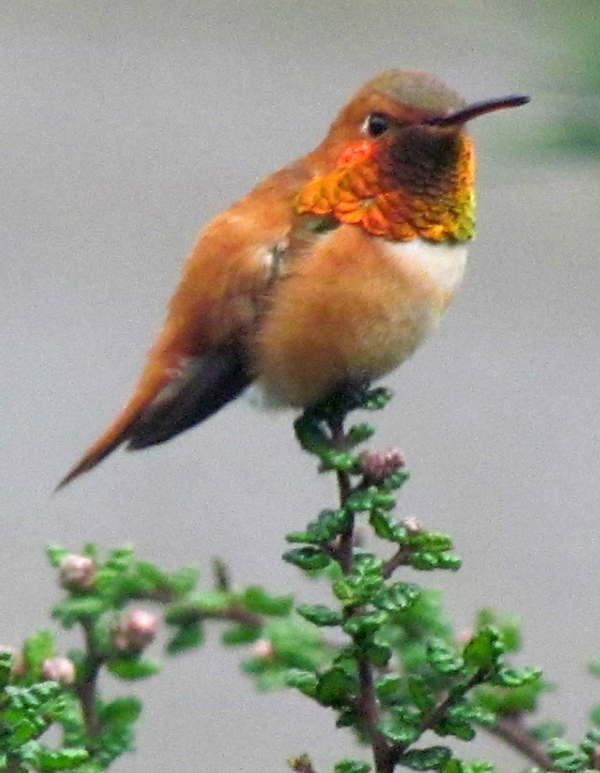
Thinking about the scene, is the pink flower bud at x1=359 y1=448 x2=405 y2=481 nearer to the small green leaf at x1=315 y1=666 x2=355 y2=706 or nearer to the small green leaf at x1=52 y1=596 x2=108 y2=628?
the small green leaf at x1=315 y1=666 x2=355 y2=706

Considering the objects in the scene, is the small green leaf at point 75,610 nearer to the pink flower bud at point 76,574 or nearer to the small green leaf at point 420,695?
the pink flower bud at point 76,574

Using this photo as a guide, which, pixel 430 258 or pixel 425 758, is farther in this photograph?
pixel 430 258

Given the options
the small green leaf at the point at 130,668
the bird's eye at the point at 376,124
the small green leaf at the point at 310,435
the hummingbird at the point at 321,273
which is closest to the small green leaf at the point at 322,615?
the small green leaf at the point at 310,435

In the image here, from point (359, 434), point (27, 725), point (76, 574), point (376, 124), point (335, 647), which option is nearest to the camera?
point (27, 725)

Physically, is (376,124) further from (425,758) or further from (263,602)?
(425,758)

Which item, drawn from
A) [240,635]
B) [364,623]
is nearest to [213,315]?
[240,635]

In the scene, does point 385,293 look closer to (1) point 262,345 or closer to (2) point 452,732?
(1) point 262,345
